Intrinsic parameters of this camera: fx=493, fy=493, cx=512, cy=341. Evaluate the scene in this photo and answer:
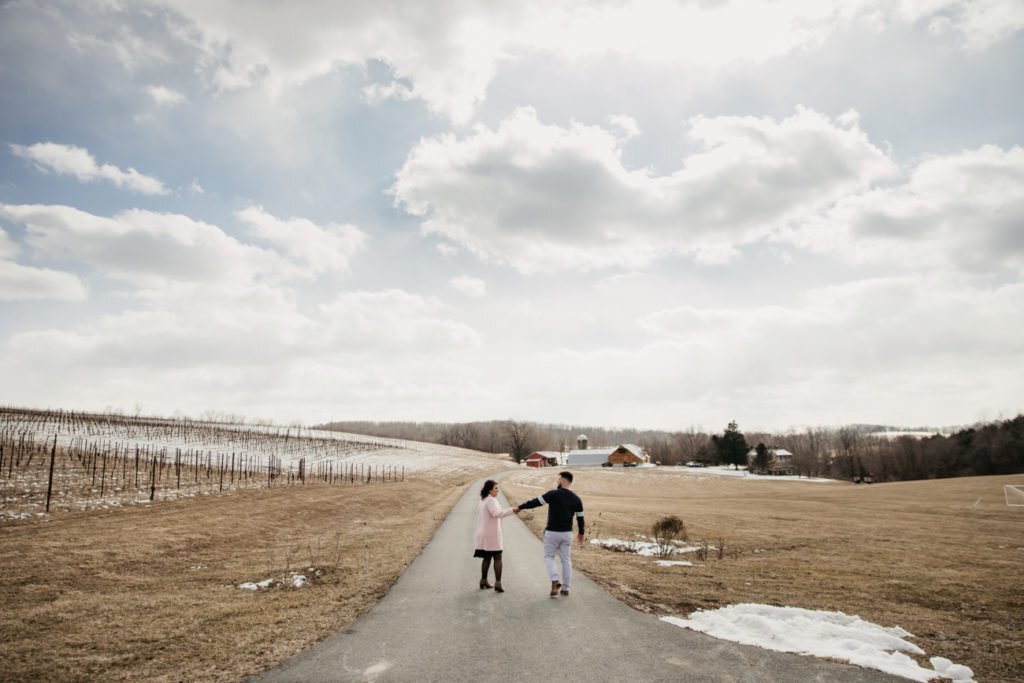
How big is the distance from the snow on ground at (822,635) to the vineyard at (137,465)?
28982 mm

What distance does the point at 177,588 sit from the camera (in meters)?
13.2

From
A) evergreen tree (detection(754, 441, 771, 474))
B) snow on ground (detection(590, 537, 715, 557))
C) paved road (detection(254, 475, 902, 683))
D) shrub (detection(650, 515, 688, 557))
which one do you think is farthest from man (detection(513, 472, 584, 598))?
evergreen tree (detection(754, 441, 771, 474))

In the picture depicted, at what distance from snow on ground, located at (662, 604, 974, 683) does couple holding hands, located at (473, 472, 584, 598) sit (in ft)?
7.58

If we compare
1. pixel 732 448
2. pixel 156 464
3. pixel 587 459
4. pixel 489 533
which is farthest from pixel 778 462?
pixel 489 533

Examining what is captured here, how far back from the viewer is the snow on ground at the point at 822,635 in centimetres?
671

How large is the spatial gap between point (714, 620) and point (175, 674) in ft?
27.4

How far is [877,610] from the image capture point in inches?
407

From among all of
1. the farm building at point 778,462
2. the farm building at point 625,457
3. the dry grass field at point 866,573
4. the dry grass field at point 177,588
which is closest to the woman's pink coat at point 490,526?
the dry grass field at point 177,588

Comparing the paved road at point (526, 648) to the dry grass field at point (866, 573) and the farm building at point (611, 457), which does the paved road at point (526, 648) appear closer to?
the dry grass field at point (866, 573)

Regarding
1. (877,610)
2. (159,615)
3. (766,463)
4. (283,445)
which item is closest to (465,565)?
(159,615)

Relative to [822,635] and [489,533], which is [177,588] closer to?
[489,533]

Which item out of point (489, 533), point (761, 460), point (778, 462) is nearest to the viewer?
point (489, 533)

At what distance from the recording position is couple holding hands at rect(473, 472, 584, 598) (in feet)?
33.9

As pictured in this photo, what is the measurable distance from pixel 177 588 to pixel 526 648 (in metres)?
11.2
